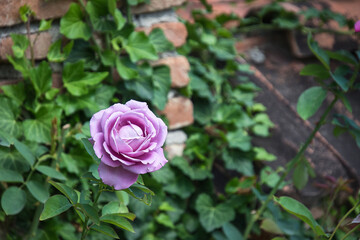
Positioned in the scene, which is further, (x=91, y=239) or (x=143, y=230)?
(x=143, y=230)

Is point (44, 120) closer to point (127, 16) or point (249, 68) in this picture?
point (127, 16)

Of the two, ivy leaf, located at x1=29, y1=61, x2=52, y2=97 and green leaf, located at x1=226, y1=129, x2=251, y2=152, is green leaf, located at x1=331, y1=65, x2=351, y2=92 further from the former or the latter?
ivy leaf, located at x1=29, y1=61, x2=52, y2=97

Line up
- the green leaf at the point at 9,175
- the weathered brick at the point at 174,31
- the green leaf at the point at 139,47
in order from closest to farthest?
1. the green leaf at the point at 9,175
2. the green leaf at the point at 139,47
3. the weathered brick at the point at 174,31

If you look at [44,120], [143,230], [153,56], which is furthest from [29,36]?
[143,230]

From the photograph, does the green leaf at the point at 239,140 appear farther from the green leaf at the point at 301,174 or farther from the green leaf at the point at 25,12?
the green leaf at the point at 25,12

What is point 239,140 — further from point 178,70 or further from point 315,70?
point 315,70

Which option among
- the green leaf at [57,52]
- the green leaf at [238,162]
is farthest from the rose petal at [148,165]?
the green leaf at [238,162]

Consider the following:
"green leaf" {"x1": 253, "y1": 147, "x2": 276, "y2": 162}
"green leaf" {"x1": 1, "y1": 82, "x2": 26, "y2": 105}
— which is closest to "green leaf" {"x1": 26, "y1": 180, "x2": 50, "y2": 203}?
"green leaf" {"x1": 1, "y1": 82, "x2": 26, "y2": 105}
